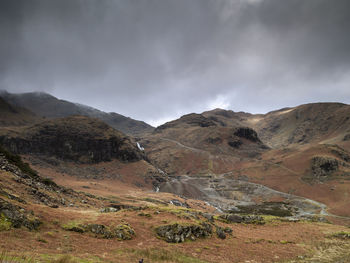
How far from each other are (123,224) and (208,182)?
11707 centimetres

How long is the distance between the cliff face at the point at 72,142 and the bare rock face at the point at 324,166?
108 metres

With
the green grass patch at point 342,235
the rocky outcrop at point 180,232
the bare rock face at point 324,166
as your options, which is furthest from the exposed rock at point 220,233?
the bare rock face at point 324,166

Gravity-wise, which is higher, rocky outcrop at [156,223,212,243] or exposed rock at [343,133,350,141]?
exposed rock at [343,133,350,141]

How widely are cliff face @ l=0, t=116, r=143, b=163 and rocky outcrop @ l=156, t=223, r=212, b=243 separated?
10695 cm

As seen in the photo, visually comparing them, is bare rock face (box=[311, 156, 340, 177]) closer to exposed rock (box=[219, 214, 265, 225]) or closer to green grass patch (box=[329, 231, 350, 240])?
green grass patch (box=[329, 231, 350, 240])

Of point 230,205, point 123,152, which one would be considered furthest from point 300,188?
point 123,152

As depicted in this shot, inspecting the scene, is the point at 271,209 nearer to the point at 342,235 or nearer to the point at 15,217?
the point at 342,235

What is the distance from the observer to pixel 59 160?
110m

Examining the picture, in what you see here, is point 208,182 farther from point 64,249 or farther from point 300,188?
point 64,249

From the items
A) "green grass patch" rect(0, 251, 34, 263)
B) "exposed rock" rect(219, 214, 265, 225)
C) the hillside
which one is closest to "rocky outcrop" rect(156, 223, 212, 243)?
the hillside

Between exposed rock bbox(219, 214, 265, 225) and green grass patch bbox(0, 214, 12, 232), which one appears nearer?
green grass patch bbox(0, 214, 12, 232)

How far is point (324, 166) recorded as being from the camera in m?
115

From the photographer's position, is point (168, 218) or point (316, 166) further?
point (316, 166)

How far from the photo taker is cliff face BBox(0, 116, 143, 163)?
108438mm
